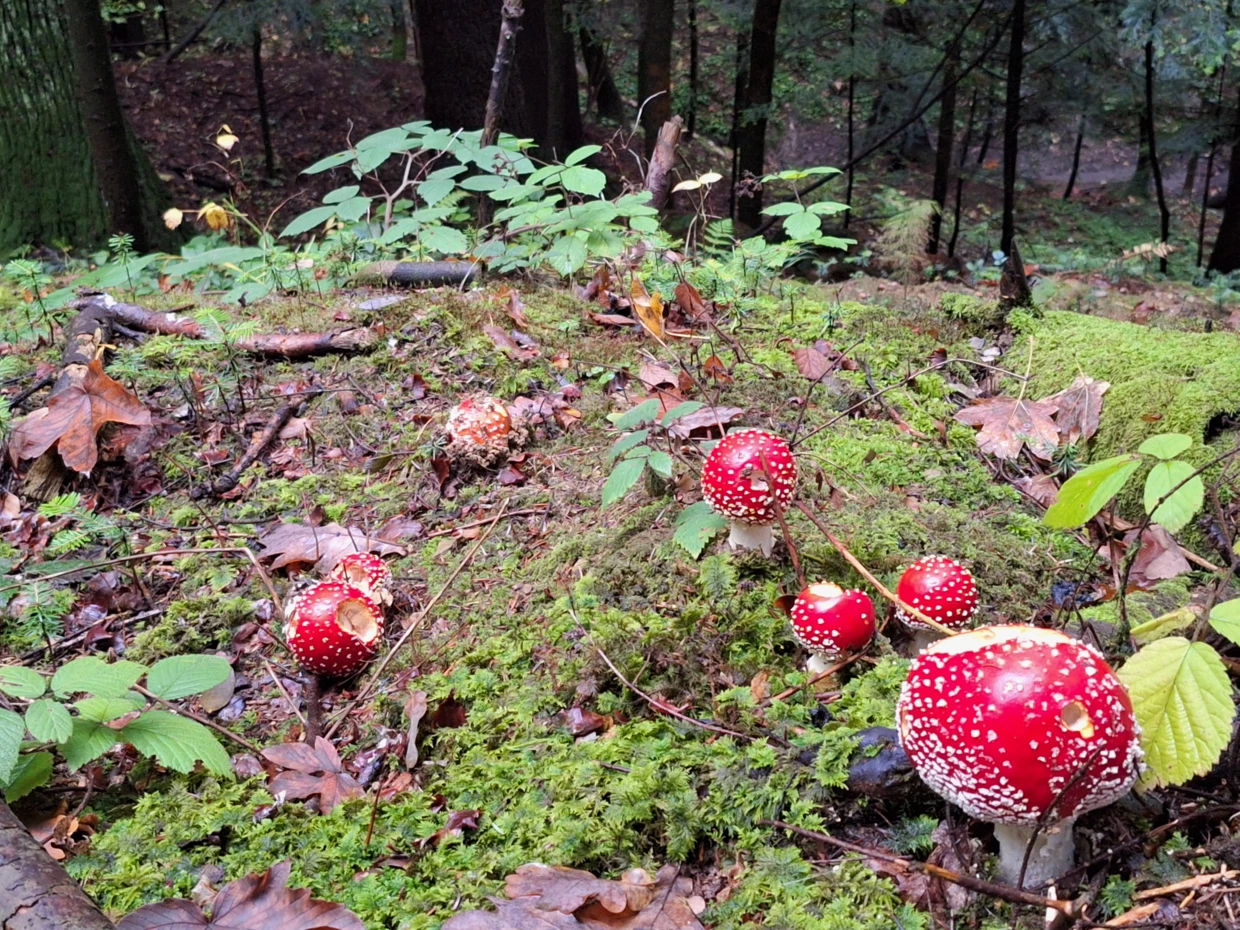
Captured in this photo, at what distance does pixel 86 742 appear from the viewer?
233 centimetres

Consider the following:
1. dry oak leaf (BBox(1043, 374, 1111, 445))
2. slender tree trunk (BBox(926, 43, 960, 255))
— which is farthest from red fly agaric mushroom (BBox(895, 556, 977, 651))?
slender tree trunk (BBox(926, 43, 960, 255))

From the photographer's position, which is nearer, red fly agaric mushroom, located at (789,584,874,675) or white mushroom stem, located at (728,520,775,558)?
red fly agaric mushroom, located at (789,584,874,675)

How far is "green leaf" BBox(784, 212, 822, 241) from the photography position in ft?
13.6

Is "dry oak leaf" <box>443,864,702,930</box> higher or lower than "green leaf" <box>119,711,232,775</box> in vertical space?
lower

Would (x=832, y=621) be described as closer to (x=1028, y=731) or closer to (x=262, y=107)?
(x=1028, y=731)

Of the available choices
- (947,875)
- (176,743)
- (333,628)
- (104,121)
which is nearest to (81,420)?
(333,628)

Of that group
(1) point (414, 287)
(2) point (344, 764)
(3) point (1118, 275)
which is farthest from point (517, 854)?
(3) point (1118, 275)

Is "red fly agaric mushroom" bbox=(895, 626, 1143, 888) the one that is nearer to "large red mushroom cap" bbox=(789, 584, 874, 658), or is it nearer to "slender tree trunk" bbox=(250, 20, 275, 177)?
"large red mushroom cap" bbox=(789, 584, 874, 658)

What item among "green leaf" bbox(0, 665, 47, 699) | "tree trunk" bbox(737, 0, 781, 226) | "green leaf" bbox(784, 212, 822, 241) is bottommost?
"green leaf" bbox(0, 665, 47, 699)

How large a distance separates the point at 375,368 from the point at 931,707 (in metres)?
3.86

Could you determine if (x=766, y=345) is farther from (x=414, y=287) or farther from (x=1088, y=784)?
(x=1088, y=784)

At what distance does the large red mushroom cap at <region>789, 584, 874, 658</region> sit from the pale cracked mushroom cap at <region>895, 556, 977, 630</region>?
0.13 metres

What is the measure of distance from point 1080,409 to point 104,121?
8429mm

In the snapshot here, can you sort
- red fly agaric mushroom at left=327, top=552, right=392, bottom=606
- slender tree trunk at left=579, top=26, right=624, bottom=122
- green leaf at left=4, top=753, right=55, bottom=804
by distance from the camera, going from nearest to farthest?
green leaf at left=4, top=753, right=55, bottom=804, red fly agaric mushroom at left=327, top=552, right=392, bottom=606, slender tree trunk at left=579, top=26, right=624, bottom=122
